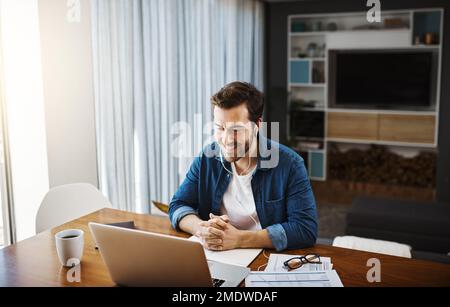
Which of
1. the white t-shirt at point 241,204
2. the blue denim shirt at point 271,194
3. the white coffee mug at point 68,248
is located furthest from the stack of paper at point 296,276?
the white coffee mug at point 68,248

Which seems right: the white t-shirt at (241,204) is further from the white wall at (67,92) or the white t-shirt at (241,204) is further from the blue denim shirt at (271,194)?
the white wall at (67,92)

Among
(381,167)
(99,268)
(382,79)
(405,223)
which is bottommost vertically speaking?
(405,223)

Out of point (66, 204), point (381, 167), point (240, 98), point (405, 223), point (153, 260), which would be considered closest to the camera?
point (153, 260)

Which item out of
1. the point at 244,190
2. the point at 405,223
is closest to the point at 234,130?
the point at 244,190

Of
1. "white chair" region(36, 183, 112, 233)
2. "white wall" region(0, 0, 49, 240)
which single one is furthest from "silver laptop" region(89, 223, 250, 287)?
"white wall" region(0, 0, 49, 240)

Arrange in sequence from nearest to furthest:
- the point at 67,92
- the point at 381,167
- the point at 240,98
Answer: the point at 240,98 → the point at 67,92 → the point at 381,167

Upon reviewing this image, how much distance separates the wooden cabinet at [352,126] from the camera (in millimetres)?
5219

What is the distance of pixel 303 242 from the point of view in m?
1.68

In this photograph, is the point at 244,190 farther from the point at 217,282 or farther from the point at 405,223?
the point at 405,223

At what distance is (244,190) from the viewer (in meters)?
1.93

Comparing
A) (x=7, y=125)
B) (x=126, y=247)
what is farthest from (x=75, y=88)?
(x=126, y=247)

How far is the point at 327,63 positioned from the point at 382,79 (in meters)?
0.61

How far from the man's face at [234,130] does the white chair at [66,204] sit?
2.70ft
